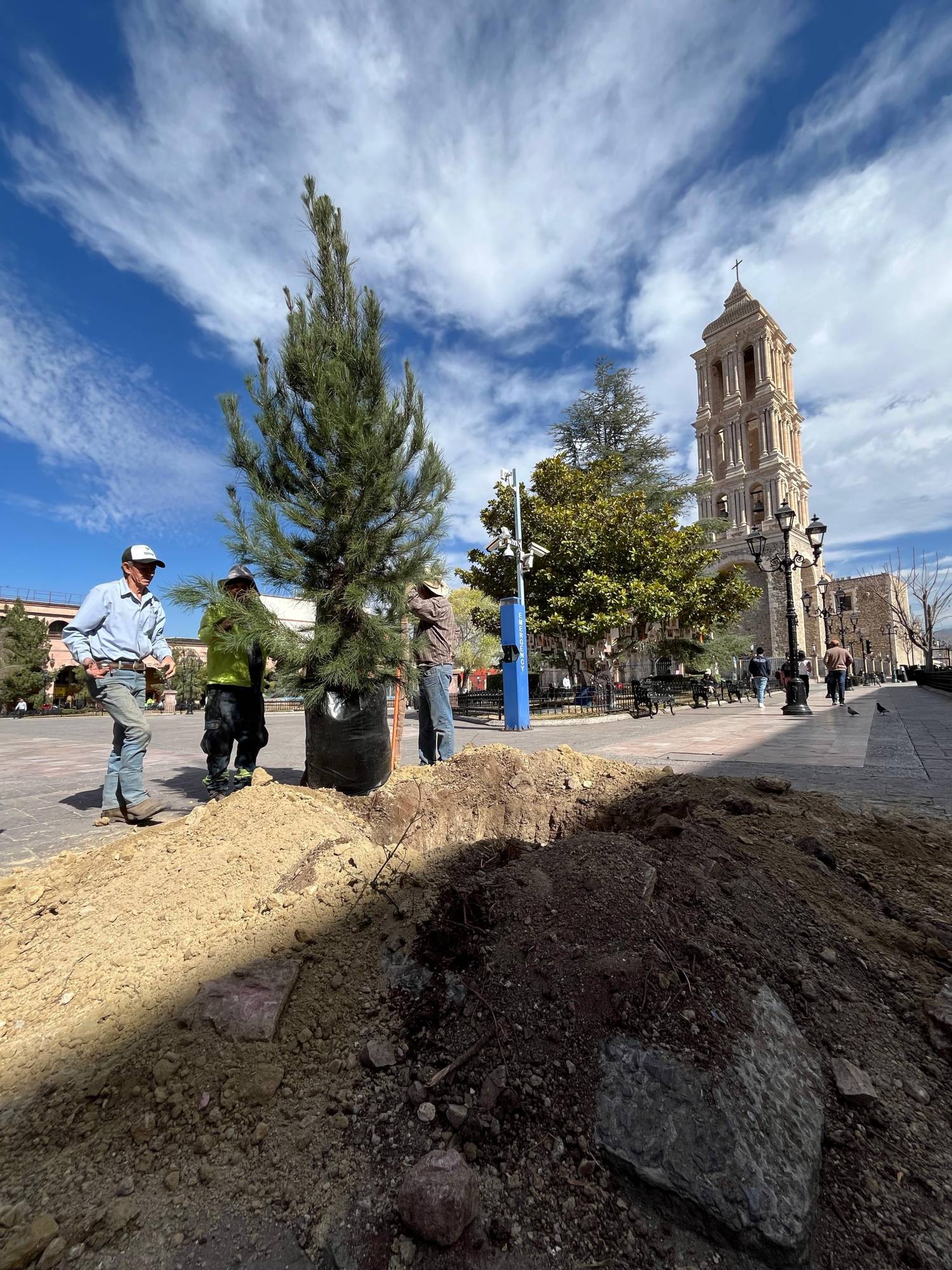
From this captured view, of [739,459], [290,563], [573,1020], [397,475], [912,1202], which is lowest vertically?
[912,1202]

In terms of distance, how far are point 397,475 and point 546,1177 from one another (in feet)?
11.1

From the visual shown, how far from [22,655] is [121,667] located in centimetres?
4595

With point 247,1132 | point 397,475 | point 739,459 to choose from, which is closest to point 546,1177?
point 247,1132

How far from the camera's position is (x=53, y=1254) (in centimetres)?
83

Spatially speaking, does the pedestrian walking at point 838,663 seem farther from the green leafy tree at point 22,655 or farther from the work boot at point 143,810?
the green leafy tree at point 22,655

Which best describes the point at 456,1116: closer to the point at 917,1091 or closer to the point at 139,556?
the point at 917,1091

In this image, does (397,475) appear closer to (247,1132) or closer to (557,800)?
(557,800)

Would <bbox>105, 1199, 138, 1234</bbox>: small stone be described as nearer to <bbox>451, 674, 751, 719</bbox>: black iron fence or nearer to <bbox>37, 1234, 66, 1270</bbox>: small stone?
<bbox>37, 1234, 66, 1270</bbox>: small stone

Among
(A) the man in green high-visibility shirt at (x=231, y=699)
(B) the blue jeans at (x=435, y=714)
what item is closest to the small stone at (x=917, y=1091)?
(B) the blue jeans at (x=435, y=714)

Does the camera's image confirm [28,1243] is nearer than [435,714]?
Yes

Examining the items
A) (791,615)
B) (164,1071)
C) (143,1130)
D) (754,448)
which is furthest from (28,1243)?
(754,448)

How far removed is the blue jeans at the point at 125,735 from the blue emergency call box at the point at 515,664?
28.3ft

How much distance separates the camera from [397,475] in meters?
3.63

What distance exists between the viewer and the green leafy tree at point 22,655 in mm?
38000
